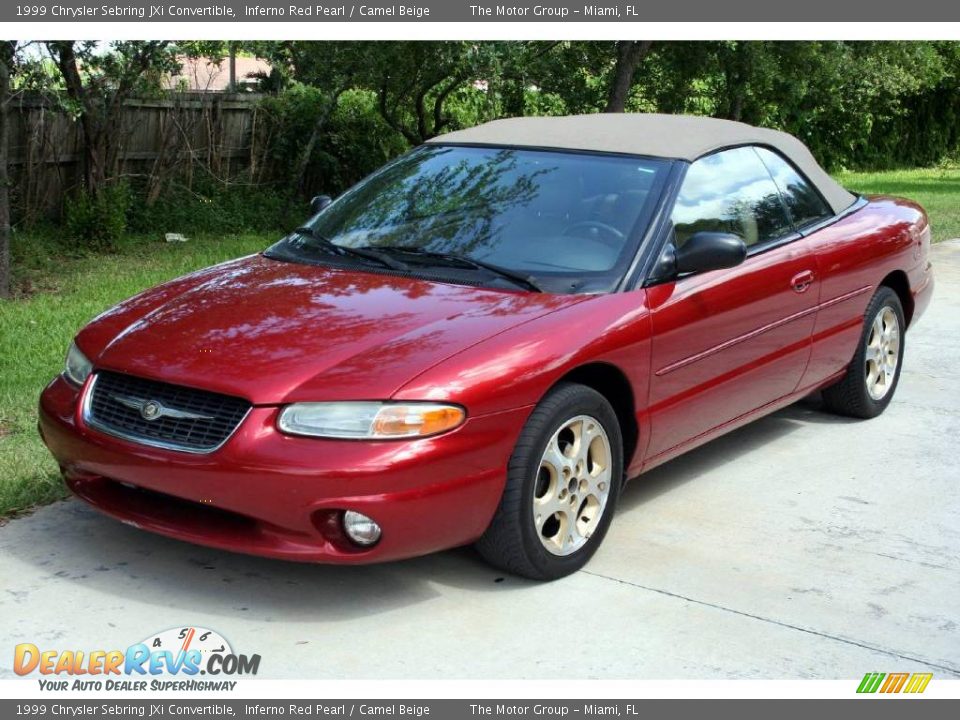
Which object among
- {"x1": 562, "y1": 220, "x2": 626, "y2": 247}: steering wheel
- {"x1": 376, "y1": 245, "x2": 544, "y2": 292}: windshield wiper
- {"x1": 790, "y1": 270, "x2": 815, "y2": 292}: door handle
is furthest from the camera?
{"x1": 790, "y1": 270, "x2": 815, "y2": 292}: door handle

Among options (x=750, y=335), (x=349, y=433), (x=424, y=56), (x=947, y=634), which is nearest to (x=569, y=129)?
(x=750, y=335)

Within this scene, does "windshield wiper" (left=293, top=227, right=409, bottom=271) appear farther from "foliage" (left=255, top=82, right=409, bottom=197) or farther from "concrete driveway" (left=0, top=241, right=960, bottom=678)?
"foliage" (left=255, top=82, right=409, bottom=197)

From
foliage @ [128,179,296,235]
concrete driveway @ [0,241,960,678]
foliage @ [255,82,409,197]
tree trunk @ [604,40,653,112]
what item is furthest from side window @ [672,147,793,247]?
foliage @ [255,82,409,197]

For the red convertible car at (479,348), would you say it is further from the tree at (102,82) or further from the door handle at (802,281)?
the tree at (102,82)

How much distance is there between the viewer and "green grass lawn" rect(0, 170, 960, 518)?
217 inches

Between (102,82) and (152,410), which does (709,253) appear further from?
(102,82)

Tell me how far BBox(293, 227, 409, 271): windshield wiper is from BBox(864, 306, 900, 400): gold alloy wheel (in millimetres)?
2810

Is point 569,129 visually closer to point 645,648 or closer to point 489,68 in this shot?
point 645,648

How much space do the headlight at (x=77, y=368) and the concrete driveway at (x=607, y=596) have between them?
2.06 ft

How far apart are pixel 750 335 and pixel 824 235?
986mm

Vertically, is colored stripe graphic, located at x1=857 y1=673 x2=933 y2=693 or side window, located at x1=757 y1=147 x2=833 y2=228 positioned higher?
side window, located at x1=757 y1=147 x2=833 y2=228

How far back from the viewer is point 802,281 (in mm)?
5957

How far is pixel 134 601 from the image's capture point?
14.4ft

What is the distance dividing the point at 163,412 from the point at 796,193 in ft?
11.2
